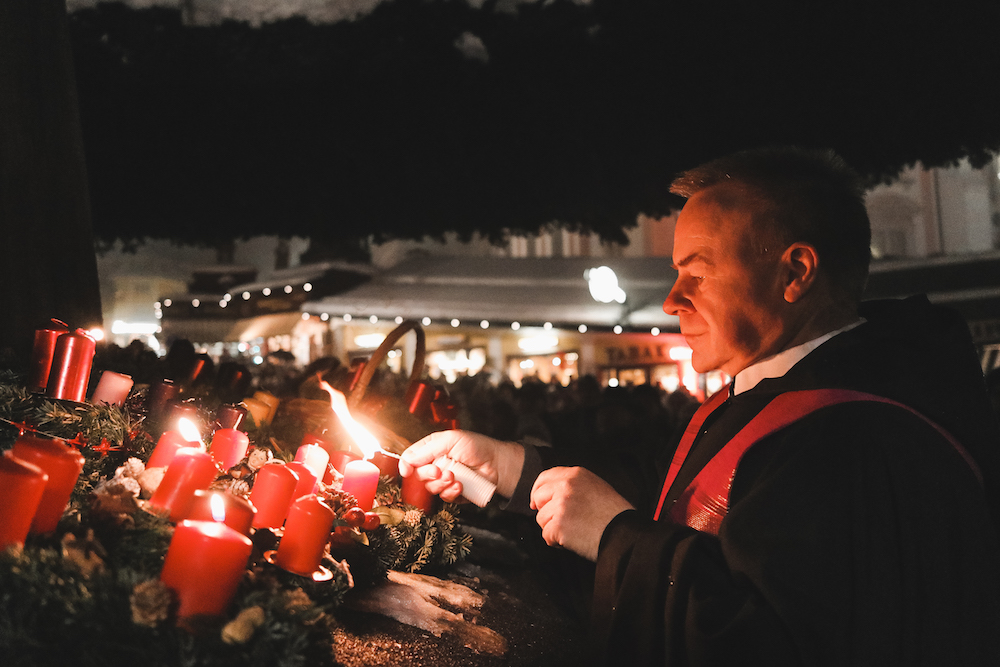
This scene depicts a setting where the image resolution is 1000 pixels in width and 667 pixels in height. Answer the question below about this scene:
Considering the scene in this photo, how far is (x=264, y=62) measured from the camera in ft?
12.7

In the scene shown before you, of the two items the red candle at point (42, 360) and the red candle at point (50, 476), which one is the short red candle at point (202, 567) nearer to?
the red candle at point (50, 476)

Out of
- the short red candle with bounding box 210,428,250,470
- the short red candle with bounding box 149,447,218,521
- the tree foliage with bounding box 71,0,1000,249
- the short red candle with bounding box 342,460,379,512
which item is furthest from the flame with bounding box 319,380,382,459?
the tree foliage with bounding box 71,0,1000,249

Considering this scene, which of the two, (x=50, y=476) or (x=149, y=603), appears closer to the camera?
(x=149, y=603)

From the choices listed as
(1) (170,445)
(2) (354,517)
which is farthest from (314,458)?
(1) (170,445)

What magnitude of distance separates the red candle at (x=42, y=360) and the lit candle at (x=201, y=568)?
1.00 metres

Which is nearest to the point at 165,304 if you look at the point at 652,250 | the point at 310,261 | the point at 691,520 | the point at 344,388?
the point at 310,261

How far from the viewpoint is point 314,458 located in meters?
1.73

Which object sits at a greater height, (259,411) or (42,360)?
(42,360)

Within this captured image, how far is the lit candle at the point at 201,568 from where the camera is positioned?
0.98m

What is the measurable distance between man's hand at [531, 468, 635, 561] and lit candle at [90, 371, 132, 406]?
131 centimetres

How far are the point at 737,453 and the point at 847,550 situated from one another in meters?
0.32

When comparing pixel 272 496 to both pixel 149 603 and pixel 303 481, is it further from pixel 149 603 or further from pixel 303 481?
pixel 149 603

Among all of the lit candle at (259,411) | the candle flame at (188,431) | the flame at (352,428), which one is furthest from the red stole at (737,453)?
the lit candle at (259,411)

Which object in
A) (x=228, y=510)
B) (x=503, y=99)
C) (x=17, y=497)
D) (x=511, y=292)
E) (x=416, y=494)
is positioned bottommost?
(x=416, y=494)
